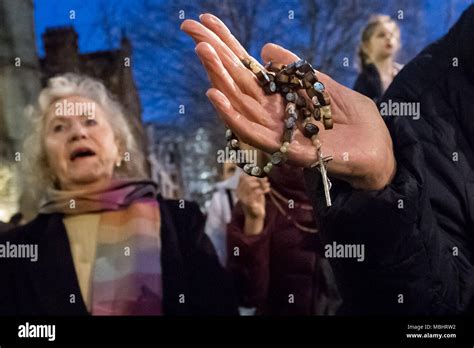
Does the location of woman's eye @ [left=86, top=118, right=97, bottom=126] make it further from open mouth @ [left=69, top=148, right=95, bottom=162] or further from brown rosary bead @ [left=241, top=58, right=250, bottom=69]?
brown rosary bead @ [left=241, top=58, right=250, bottom=69]

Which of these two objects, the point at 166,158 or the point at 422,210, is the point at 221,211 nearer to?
the point at 166,158

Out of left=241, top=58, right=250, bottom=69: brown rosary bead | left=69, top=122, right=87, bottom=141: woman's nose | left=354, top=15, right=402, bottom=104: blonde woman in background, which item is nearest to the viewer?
left=241, top=58, right=250, bottom=69: brown rosary bead

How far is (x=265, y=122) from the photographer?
141 centimetres

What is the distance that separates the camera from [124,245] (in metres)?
2.43

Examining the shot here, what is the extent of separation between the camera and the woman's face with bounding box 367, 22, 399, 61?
236cm

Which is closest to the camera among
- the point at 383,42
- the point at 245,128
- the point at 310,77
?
the point at 245,128

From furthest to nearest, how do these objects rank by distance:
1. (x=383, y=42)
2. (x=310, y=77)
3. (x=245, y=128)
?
(x=383, y=42), (x=310, y=77), (x=245, y=128)

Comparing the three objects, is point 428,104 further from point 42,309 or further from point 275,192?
point 42,309

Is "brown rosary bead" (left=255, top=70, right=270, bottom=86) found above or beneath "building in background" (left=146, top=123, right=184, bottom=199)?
beneath

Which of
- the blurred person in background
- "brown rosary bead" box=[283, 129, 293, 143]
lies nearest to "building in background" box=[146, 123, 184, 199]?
the blurred person in background

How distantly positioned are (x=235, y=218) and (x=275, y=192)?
0.49 feet

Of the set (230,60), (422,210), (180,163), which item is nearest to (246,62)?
(230,60)

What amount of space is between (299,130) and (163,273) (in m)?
1.12

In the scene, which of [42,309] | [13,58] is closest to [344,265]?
[42,309]
